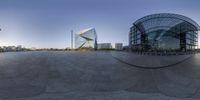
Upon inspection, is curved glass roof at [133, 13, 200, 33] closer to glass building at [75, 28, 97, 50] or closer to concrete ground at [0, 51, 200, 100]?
glass building at [75, 28, 97, 50]

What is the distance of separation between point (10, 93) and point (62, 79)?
9.78 ft

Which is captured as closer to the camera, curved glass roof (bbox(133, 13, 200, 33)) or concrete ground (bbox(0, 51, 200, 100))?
concrete ground (bbox(0, 51, 200, 100))

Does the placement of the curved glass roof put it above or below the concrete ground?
above

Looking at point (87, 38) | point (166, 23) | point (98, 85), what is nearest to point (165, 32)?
point (166, 23)

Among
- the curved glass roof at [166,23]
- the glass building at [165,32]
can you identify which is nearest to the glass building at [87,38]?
the glass building at [165,32]

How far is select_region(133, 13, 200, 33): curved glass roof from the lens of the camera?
64.3 meters

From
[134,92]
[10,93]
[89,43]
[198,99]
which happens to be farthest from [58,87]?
[89,43]

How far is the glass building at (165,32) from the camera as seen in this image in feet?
219

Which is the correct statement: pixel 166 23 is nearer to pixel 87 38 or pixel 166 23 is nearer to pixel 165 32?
pixel 165 32

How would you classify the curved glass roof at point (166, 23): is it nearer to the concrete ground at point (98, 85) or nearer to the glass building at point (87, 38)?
the glass building at point (87, 38)

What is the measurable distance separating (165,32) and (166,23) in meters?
9.75

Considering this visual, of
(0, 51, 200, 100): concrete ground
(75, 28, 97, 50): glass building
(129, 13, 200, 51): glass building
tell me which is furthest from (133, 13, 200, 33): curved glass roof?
(0, 51, 200, 100): concrete ground

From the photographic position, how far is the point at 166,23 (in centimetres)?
6981

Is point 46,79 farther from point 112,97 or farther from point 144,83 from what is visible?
point 144,83
